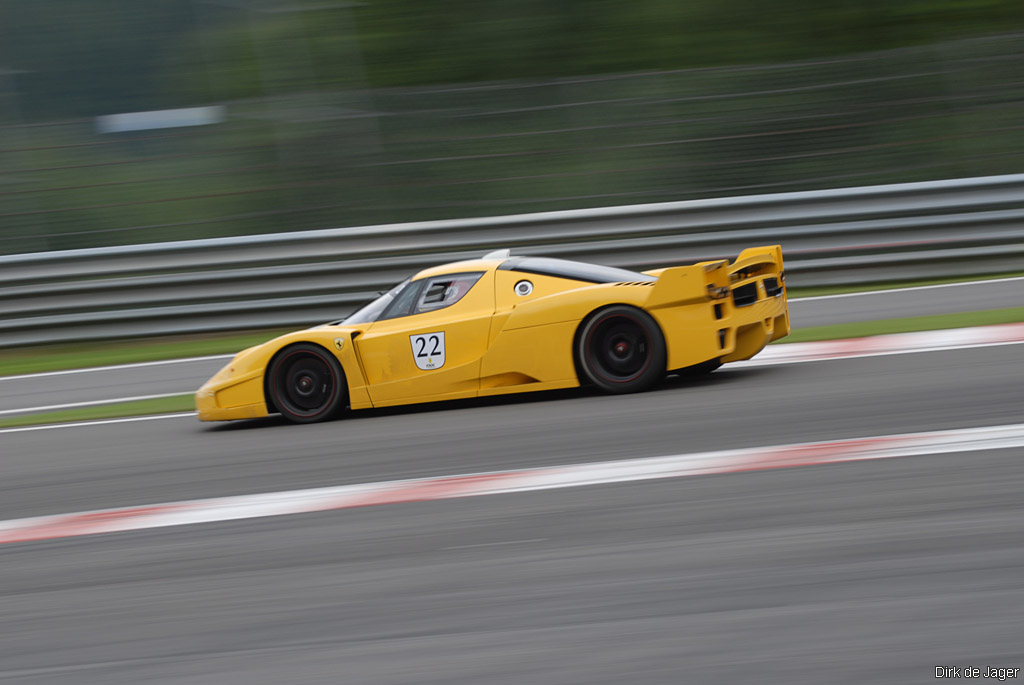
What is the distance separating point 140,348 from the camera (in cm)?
1215

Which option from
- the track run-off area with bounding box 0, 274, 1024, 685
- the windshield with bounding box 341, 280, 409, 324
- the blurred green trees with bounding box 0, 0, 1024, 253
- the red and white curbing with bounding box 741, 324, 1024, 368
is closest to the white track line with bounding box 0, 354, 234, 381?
the blurred green trees with bounding box 0, 0, 1024, 253

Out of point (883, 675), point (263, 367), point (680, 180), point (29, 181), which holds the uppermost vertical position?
point (29, 181)

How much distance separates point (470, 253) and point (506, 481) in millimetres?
6859

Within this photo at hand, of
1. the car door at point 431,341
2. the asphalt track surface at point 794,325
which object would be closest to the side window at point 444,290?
the car door at point 431,341

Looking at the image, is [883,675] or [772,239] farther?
[772,239]

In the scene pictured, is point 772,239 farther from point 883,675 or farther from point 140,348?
point 883,675

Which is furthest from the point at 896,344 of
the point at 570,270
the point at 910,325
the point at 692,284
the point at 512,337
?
the point at 512,337

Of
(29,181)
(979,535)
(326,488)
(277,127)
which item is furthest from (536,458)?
(29,181)

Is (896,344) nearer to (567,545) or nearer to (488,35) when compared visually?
(567,545)

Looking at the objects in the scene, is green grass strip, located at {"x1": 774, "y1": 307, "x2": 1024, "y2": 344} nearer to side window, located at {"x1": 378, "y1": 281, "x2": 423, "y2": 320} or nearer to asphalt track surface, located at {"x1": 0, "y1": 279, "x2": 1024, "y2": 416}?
asphalt track surface, located at {"x1": 0, "y1": 279, "x2": 1024, "y2": 416}

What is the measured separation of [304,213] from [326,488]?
26.6 feet

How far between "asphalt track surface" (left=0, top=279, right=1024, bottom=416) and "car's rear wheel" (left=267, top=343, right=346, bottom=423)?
2.22 m

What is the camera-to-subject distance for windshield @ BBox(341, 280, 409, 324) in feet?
25.5

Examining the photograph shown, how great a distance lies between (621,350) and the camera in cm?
704
